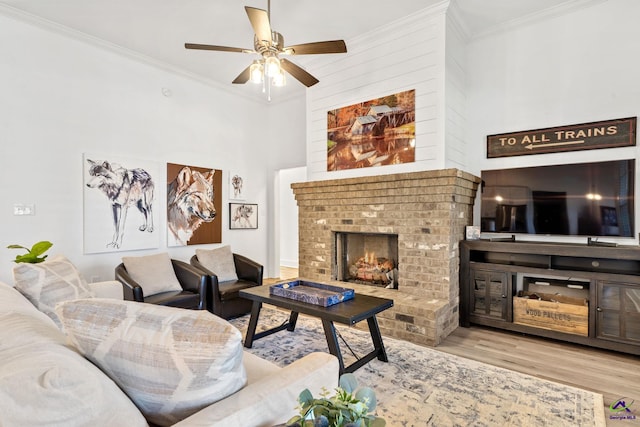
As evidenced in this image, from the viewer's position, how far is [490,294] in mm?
3465

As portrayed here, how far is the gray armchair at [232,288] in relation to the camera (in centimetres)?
364

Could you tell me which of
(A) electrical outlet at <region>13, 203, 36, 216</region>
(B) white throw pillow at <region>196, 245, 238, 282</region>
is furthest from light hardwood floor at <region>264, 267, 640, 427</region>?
(A) electrical outlet at <region>13, 203, 36, 216</region>

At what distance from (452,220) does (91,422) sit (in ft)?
10.8

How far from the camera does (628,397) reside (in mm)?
2223

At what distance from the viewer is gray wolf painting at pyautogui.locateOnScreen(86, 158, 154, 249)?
151 inches

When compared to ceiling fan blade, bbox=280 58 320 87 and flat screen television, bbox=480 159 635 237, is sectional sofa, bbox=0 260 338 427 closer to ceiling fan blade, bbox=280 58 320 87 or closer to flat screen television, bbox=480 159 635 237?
ceiling fan blade, bbox=280 58 320 87

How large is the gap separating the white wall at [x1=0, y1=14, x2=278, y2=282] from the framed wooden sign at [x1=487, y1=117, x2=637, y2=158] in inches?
153

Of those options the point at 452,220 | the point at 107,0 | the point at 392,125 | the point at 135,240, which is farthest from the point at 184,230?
the point at 452,220

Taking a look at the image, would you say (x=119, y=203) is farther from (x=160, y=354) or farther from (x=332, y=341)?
(x=160, y=354)

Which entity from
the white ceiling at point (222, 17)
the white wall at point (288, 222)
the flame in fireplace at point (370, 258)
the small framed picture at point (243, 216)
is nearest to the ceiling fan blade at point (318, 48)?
the white ceiling at point (222, 17)

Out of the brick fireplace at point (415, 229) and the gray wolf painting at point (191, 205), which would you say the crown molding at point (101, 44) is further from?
the brick fireplace at point (415, 229)

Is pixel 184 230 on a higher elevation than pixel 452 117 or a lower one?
lower

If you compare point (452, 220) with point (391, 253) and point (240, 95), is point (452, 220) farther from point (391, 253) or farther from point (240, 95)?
point (240, 95)

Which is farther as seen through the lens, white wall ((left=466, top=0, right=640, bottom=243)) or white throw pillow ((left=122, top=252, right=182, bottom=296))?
white throw pillow ((left=122, top=252, right=182, bottom=296))
